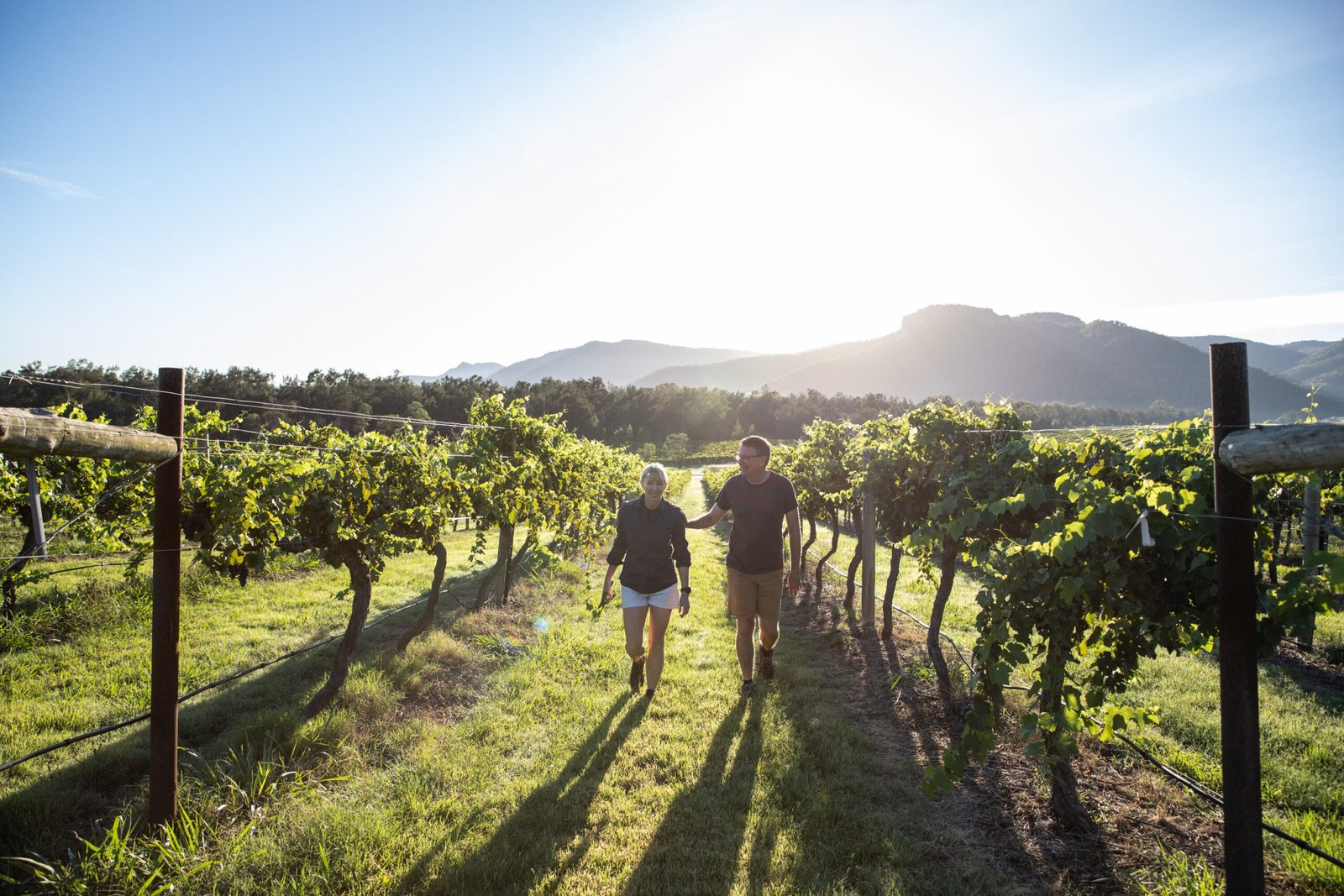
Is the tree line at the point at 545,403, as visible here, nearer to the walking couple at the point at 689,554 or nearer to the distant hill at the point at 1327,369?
the walking couple at the point at 689,554

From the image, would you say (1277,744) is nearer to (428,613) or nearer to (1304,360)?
(428,613)

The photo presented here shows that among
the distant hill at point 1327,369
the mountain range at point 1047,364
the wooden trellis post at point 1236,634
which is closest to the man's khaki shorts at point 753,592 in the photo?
the wooden trellis post at point 1236,634

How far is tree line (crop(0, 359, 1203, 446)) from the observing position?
3956 centimetres

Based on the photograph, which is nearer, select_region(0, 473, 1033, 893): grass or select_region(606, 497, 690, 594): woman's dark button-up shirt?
select_region(0, 473, 1033, 893): grass

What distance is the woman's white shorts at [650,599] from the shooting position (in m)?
5.10

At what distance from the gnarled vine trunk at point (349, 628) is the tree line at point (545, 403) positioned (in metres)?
29.2

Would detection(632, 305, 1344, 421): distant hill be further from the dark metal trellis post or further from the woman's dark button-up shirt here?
the dark metal trellis post

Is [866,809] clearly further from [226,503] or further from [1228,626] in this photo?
[226,503]

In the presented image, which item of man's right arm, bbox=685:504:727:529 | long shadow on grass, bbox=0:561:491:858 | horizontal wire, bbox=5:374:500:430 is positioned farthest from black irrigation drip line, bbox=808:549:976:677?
long shadow on grass, bbox=0:561:491:858

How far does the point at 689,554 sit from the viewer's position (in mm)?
5348

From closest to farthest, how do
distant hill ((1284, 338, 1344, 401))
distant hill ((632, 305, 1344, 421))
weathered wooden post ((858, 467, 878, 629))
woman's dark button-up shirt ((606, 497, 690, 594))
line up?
woman's dark button-up shirt ((606, 497, 690, 594)), weathered wooden post ((858, 467, 878, 629)), distant hill ((1284, 338, 1344, 401)), distant hill ((632, 305, 1344, 421))

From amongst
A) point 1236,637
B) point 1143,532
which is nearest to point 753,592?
point 1143,532

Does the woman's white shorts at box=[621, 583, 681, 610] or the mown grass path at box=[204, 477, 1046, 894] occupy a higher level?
the woman's white shorts at box=[621, 583, 681, 610]

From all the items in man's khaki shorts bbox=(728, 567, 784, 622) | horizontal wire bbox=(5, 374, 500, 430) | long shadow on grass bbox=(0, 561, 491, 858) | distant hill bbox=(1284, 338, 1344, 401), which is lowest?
long shadow on grass bbox=(0, 561, 491, 858)
